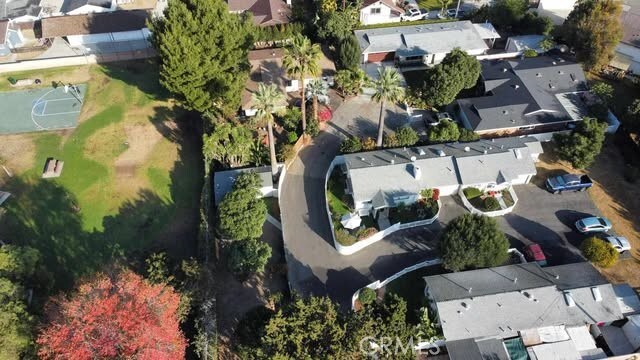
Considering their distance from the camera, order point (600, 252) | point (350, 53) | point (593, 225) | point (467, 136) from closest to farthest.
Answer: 1. point (600, 252)
2. point (593, 225)
3. point (467, 136)
4. point (350, 53)

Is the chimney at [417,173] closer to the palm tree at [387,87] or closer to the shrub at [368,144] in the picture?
the shrub at [368,144]

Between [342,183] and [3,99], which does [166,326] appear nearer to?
[342,183]

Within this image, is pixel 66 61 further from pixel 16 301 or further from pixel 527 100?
pixel 527 100

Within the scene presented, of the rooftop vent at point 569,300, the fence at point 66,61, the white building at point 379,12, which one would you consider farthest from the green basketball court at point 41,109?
the rooftop vent at point 569,300

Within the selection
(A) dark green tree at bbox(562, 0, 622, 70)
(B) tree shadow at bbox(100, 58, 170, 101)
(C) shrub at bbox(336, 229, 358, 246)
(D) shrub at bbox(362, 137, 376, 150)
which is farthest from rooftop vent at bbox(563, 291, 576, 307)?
(B) tree shadow at bbox(100, 58, 170, 101)

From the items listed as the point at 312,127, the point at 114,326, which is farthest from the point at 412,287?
the point at 114,326

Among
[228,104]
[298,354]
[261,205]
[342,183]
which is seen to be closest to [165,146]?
[228,104]

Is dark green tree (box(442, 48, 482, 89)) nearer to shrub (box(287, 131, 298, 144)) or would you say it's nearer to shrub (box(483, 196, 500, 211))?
shrub (box(483, 196, 500, 211))
